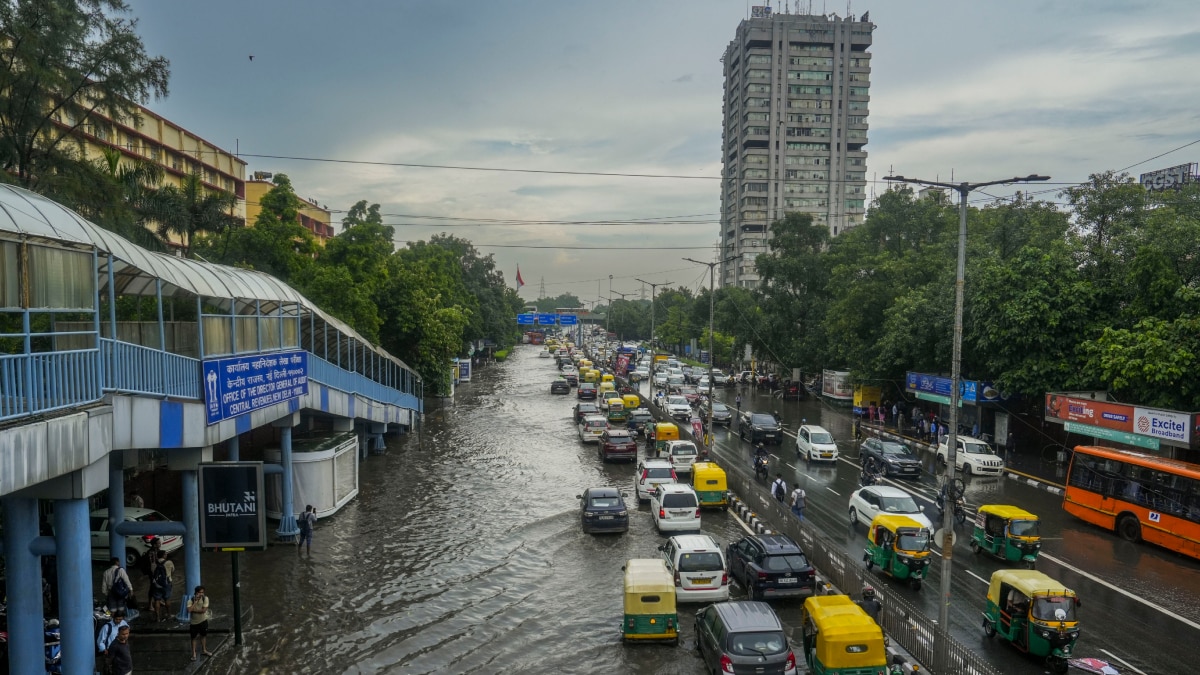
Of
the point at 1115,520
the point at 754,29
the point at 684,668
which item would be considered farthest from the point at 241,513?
the point at 754,29

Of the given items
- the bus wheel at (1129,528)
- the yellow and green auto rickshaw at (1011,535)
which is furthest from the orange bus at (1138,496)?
the yellow and green auto rickshaw at (1011,535)

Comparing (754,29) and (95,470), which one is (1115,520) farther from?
(754,29)

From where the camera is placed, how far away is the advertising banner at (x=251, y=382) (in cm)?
1516

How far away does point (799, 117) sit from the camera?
4808 inches

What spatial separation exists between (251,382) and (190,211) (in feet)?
73.3

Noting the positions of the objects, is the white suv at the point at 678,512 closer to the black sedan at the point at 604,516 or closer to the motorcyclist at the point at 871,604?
the black sedan at the point at 604,516

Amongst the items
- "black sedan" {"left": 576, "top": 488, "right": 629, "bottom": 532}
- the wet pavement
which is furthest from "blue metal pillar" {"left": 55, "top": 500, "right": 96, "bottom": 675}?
"black sedan" {"left": 576, "top": 488, "right": 629, "bottom": 532}

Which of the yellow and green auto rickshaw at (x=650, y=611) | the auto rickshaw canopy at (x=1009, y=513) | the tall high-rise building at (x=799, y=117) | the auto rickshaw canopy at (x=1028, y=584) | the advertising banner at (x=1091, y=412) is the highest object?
the tall high-rise building at (x=799, y=117)

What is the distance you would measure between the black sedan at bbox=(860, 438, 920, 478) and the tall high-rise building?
8895cm

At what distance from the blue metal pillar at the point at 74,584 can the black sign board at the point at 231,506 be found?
2.51m

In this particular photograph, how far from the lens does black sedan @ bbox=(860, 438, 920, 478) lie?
3062cm

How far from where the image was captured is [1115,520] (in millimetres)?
22844

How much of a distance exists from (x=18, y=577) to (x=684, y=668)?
10519 mm

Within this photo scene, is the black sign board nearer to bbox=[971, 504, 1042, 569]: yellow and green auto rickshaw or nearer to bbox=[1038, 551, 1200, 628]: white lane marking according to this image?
bbox=[971, 504, 1042, 569]: yellow and green auto rickshaw
